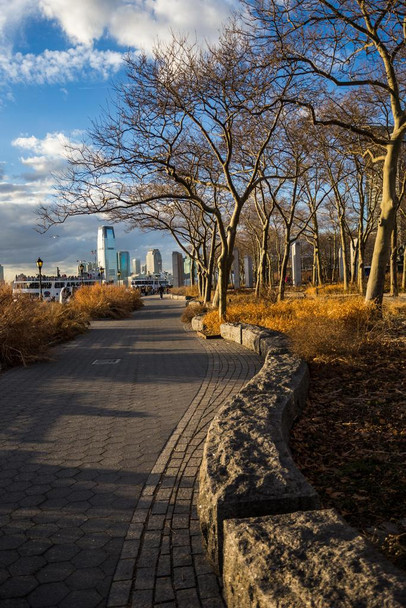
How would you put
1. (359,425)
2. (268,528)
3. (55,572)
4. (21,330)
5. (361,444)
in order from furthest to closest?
(21,330) < (359,425) < (361,444) < (55,572) < (268,528)

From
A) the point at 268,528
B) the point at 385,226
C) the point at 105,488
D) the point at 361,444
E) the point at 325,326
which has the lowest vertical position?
the point at 105,488

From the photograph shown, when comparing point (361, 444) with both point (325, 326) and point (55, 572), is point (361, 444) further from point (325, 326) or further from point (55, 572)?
point (325, 326)

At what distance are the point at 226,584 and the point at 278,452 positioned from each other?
3.58 ft

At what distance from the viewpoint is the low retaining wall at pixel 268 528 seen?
186 centimetres

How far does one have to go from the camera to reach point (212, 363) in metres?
9.80

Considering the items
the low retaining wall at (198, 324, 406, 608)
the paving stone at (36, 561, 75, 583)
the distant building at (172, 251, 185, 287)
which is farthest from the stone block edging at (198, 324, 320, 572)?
the distant building at (172, 251, 185, 287)

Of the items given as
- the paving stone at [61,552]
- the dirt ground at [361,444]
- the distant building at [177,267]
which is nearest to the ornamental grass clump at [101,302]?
the dirt ground at [361,444]

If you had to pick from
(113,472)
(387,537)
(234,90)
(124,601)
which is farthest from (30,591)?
(234,90)

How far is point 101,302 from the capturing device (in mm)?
24828

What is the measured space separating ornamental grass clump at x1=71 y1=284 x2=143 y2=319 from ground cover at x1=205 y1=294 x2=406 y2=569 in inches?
628

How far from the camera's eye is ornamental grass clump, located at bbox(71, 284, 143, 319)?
2392cm

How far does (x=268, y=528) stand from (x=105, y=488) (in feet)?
6.49

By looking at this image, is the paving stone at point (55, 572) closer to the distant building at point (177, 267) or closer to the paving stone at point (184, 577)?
the paving stone at point (184, 577)

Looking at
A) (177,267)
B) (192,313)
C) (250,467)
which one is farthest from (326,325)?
(177,267)
